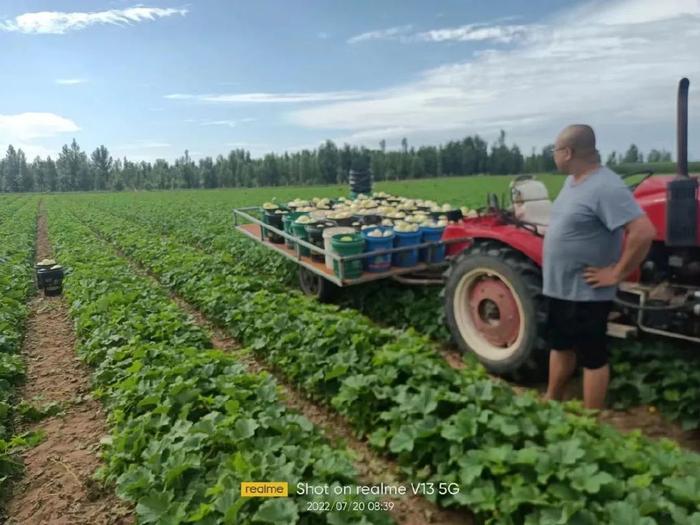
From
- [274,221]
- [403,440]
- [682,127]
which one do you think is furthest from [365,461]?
[274,221]

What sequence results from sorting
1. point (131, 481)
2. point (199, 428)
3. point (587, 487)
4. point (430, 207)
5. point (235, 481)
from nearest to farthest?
point (587, 487) → point (235, 481) → point (131, 481) → point (199, 428) → point (430, 207)

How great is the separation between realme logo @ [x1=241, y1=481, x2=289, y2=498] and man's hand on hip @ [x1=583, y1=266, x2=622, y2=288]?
2.17m

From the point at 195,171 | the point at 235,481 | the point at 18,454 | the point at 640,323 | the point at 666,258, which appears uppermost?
the point at 195,171

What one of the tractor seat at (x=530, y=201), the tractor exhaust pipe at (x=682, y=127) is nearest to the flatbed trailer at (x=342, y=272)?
the tractor seat at (x=530, y=201)

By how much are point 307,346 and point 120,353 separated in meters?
1.72

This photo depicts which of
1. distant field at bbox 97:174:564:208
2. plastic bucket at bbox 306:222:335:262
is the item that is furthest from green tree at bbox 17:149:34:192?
plastic bucket at bbox 306:222:335:262

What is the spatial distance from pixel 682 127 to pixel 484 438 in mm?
2285

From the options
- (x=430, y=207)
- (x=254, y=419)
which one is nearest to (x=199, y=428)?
(x=254, y=419)

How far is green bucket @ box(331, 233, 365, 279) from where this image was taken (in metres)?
5.55

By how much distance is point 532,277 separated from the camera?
13.7ft

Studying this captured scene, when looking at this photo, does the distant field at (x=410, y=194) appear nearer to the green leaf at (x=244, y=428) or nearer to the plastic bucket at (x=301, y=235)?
the plastic bucket at (x=301, y=235)

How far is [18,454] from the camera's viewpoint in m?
Result: 3.91

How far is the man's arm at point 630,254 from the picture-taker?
315 cm

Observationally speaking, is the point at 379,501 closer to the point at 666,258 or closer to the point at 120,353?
the point at 666,258
